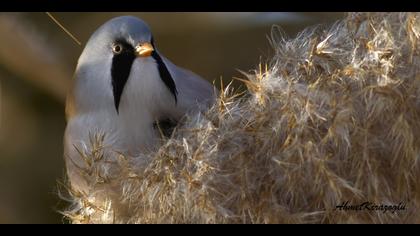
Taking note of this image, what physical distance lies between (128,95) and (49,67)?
816mm

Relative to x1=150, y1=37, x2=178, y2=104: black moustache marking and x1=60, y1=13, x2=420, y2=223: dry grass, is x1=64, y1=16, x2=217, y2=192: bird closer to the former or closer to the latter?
x1=150, y1=37, x2=178, y2=104: black moustache marking

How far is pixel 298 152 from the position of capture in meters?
0.99

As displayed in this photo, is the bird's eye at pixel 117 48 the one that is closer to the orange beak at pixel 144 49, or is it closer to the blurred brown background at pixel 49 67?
the orange beak at pixel 144 49

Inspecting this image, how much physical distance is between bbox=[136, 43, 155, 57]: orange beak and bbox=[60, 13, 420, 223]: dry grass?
9.2 inches

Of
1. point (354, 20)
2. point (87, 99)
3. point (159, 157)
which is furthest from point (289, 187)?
point (87, 99)

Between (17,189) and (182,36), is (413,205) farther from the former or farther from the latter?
(17,189)

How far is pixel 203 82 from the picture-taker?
1613mm

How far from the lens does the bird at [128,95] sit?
1.35 metres

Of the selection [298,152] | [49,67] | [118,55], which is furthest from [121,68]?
[49,67]

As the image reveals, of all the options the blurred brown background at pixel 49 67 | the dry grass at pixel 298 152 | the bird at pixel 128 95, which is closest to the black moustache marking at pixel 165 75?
the bird at pixel 128 95

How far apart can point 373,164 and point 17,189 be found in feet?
4.98

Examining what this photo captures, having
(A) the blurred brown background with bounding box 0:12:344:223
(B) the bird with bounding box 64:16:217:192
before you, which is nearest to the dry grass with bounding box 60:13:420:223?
(B) the bird with bounding box 64:16:217:192

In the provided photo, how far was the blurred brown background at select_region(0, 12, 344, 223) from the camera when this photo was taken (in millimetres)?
2084

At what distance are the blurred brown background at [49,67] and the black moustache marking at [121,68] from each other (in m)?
0.69
